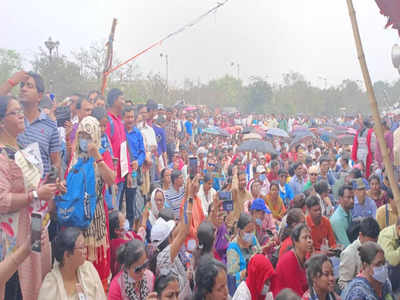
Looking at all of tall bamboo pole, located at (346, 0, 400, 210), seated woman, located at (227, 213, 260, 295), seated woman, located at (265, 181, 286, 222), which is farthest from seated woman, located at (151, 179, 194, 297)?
seated woman, located at (265, 181, 286, 222)

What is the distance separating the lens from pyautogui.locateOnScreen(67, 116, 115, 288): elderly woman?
4355mm

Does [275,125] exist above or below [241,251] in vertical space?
above

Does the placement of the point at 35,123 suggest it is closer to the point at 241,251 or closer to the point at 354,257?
the point at 241,251

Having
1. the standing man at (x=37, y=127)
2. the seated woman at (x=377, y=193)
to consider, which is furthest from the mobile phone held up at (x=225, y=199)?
the seated woman at (x=377, y=193)

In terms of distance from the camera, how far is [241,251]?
16.9 feet

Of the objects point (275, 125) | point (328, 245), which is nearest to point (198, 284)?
point (328, 245)

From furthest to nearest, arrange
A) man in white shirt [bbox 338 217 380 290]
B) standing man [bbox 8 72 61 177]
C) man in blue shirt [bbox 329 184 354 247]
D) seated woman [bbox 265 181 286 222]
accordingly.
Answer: seated woman [bbox 265 181 286 222] → man in blue shirt [bbox 329 184 354 247] → man in white shirt [bbox 338 217 380 290] → standing man [bbox 8 72 61 177]

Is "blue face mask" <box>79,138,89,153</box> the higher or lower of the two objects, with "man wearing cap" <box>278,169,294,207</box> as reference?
higher

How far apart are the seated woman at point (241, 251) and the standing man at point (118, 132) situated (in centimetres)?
192

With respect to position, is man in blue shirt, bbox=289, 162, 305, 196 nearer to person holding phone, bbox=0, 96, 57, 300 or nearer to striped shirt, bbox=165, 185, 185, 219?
striped shirt, bbox=165, 185, 185, 219

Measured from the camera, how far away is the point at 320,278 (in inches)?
158

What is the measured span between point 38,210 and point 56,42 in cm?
1657

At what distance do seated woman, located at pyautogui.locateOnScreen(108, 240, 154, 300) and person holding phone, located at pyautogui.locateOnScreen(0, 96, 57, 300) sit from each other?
24.3 inches

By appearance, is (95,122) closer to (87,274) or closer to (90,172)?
(90,172)
